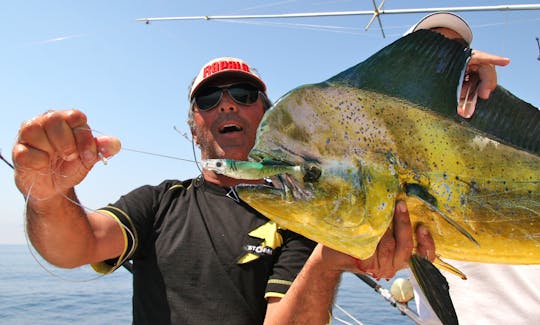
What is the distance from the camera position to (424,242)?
187 cm

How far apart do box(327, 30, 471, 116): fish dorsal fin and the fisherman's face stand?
4.99 feet

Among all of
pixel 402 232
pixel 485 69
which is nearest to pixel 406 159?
pixel 402 232

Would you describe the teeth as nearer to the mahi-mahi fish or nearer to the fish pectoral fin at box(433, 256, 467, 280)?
the mahi-mahi fish

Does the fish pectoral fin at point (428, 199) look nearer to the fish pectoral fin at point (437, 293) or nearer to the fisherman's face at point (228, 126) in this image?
the fish pectoral fin at point (437, 293)

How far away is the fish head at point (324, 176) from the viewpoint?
1.57 meters

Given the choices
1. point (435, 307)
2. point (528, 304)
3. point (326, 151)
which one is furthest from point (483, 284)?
point (326, 151)

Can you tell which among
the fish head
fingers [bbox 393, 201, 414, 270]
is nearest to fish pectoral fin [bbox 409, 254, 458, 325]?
fingers [bbox 393, 201, 414, 270]

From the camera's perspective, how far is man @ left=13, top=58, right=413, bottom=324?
1.87 m

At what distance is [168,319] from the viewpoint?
2514mm

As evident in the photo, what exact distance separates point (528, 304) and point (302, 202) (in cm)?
257

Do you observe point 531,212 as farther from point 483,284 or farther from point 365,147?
point 483,284

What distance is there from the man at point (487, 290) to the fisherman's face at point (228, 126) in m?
1.37

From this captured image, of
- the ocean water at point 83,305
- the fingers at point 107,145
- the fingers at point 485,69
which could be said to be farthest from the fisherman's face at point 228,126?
the ocean water at point 83,305

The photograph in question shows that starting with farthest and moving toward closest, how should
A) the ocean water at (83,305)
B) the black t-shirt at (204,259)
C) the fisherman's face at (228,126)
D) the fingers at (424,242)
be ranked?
the ocean water at (83,305) < the fisherman's face at (228,126) < the black t-shirt at (204,259) < the fingers at (424,242)
